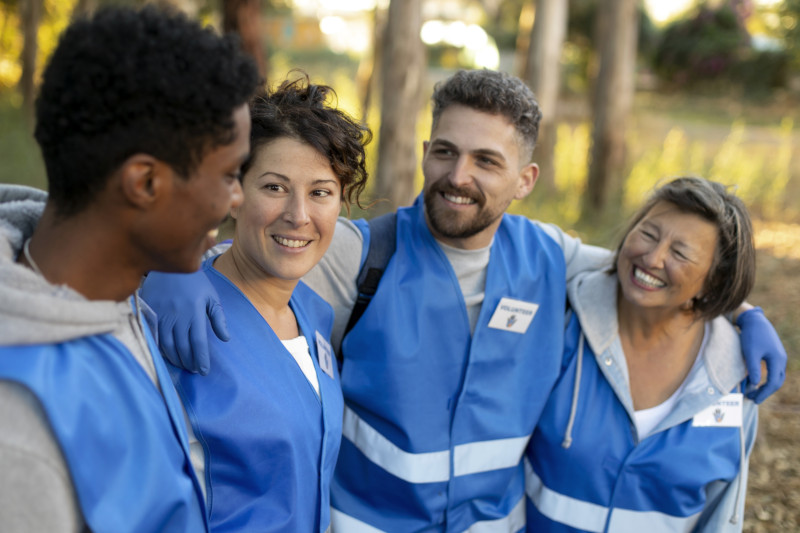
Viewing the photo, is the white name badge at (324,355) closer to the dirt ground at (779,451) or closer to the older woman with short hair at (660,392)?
the older woman with short hair at (660,392)

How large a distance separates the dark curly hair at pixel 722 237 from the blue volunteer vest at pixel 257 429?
4.86 feet

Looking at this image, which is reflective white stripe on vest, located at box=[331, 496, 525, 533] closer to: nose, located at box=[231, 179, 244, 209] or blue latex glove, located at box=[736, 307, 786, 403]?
blue latex glove, located at box=[736, 307, 786, 403]

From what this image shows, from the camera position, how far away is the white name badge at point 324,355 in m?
2.00

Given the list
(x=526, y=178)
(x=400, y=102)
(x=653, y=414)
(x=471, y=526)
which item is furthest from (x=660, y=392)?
(x=400, y=102)

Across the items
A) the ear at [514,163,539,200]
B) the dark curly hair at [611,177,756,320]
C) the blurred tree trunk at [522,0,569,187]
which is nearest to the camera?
the dark curly hair at [611,177,756,320]

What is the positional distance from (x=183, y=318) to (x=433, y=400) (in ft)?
3.34

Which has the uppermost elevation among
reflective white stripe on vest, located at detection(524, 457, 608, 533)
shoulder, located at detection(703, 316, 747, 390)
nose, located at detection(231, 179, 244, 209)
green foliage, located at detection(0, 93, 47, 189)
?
nose, located at detection(231, 179, 244, 209)

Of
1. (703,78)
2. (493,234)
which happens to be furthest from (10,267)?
(703,78)

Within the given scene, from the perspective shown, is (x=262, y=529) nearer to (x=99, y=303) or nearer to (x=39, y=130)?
(x=99, y=303)

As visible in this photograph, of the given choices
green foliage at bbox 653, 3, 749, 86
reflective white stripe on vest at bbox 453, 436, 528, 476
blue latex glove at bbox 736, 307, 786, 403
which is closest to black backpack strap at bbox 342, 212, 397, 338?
reflective white stripe on vest at bbox 453, 436, 528, 476

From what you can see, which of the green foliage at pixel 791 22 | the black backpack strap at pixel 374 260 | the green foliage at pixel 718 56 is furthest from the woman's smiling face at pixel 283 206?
the green foliage at pixel 718 56

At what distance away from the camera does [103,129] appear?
1116 mm

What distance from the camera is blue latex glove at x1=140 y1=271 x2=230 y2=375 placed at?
158 cm

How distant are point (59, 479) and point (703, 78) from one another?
25946mm
